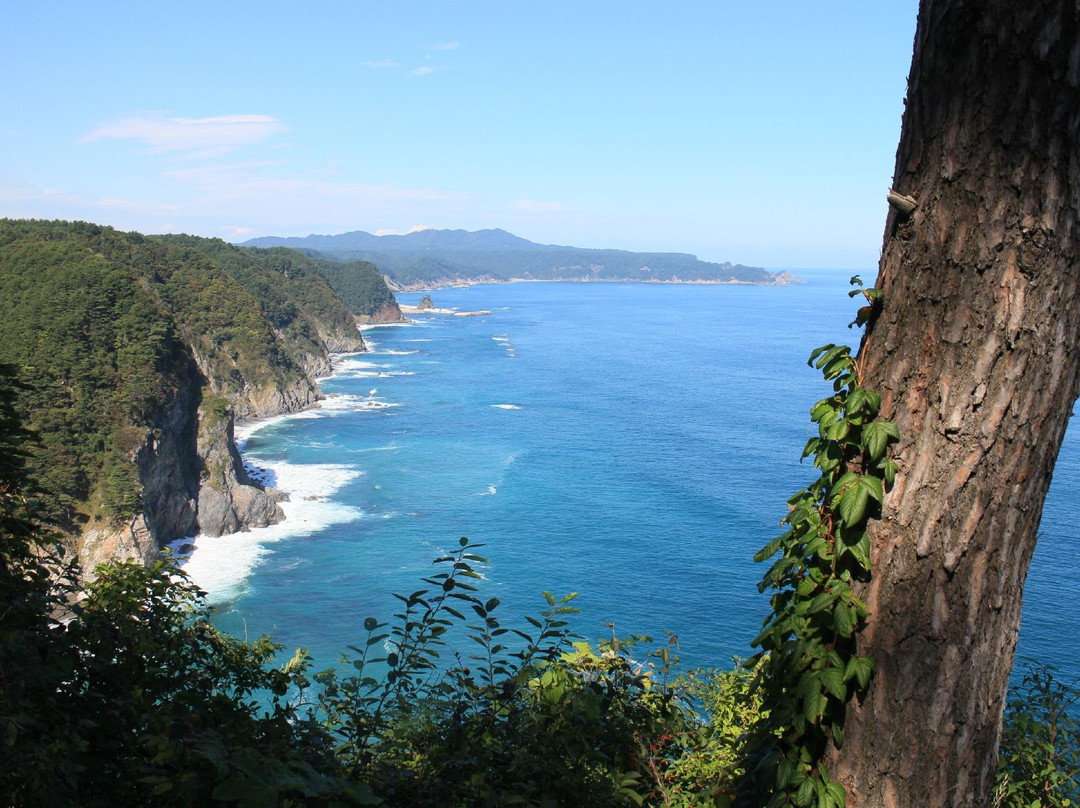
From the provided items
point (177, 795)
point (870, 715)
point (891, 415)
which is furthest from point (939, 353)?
point (177, 795)

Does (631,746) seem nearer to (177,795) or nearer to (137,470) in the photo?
(177,795)

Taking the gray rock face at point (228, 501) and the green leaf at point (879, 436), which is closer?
the green leaf at point (879, 436)

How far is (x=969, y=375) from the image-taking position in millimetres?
2334

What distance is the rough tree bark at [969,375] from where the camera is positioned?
228 cm

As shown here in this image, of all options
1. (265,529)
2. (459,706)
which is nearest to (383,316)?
(265,529)

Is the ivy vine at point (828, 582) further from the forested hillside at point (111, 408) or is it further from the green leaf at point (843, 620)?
the forested hillside at point (111, 408)

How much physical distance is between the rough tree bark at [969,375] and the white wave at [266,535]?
103ft

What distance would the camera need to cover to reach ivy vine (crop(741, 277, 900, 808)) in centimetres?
245

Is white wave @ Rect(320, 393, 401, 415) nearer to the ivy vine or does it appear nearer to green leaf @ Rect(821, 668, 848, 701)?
the ivy vine

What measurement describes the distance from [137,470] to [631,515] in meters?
22.9

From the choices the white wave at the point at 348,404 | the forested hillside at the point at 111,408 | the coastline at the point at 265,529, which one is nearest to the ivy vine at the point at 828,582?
the coastline at the point at 265,529

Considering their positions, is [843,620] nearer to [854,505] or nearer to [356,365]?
[854,505]

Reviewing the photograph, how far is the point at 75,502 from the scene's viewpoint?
3428cm

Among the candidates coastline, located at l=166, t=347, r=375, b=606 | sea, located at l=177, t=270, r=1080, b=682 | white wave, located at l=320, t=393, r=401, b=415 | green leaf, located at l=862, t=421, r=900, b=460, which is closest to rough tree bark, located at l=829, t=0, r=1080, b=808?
green leaf, located at l=862, t=421, r=900, b=460
